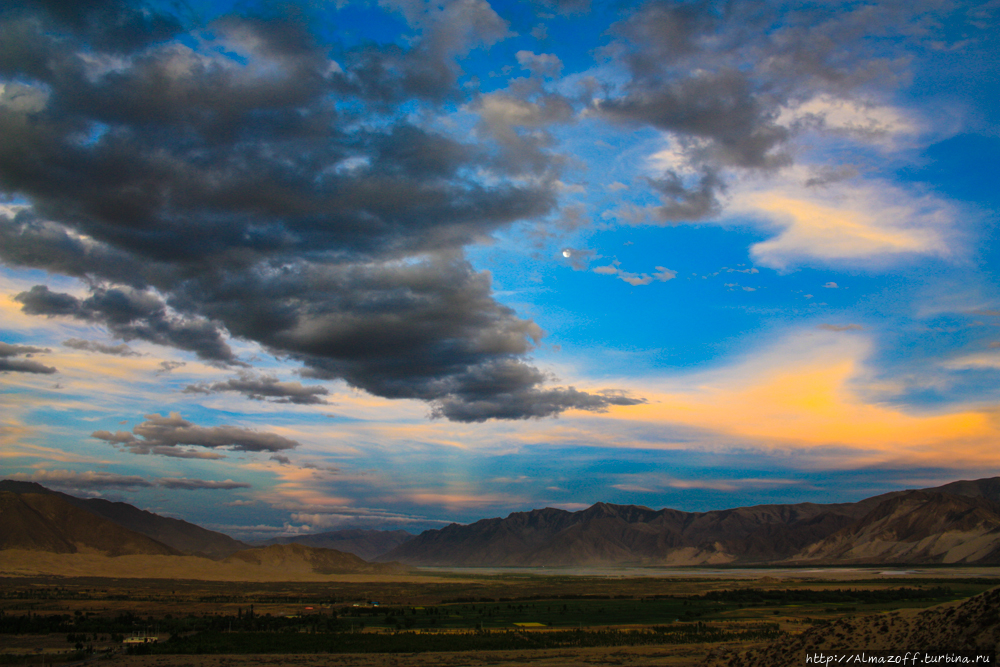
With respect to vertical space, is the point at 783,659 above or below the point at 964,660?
below

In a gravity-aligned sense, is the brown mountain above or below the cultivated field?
above

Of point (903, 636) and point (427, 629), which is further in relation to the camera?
point (427, 629)

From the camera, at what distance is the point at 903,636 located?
21.8 meters

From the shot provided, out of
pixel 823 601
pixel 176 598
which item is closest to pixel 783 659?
pixel 823 601

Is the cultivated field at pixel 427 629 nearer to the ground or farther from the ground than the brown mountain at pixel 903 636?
nearer to the ground

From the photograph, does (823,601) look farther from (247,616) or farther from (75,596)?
(75,596)

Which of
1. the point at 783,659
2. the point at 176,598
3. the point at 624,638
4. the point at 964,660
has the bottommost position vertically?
the point at 176,598

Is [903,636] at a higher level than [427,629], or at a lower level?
higher

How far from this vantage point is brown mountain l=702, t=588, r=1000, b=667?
19.0m

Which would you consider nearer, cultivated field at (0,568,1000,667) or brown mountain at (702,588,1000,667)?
brown mountain at (702,588,1000,667)

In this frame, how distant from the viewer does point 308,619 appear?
72500 millimetres

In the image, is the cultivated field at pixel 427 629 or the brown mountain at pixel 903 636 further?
the cultivated field at pixel 427 629

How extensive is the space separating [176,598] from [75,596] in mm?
16214

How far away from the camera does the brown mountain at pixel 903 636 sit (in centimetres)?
1895
